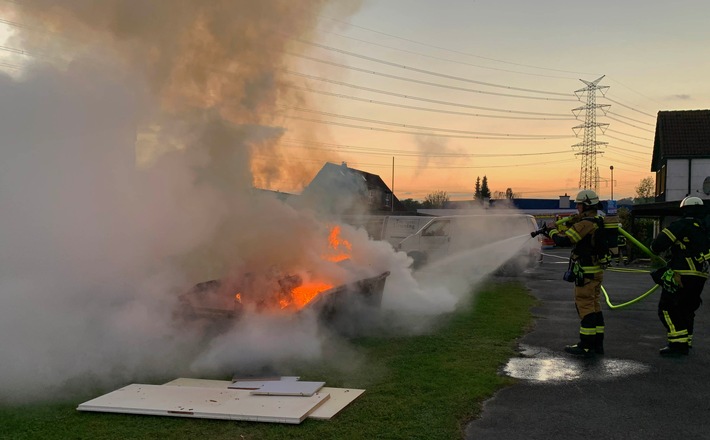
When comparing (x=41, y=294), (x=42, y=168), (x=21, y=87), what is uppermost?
(x=21, y=87)

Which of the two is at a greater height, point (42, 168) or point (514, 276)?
point (42, 168)

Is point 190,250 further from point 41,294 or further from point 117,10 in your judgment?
point 117,10

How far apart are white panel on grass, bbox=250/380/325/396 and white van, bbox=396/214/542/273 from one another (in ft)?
35.8

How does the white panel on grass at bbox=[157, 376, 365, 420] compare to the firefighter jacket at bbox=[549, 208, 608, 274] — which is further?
the firefighter jacket at bbox=[549, 208, 608, 274]

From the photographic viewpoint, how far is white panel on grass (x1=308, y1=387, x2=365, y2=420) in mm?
4573

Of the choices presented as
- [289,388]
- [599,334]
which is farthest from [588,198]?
[289,388]

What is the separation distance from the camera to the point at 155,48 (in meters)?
6.74

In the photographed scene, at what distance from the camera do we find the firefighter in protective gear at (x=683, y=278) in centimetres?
683

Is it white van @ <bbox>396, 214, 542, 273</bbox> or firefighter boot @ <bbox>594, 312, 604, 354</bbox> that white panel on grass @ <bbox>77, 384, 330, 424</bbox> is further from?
white van @ <bbox>396, 214, 542, 273</bbox>

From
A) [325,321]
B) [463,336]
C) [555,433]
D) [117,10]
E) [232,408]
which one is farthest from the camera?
[463,336]

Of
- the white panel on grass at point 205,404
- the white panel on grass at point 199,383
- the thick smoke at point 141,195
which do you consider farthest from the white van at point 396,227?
the white panel on grass at point 205,404

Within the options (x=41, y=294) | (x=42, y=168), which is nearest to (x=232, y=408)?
(x=41, y=294)

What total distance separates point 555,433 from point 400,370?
79.3 inches

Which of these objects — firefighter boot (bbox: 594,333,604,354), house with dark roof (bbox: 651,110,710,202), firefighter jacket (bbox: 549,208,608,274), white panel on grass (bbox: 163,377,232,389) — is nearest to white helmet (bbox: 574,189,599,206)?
firefighter jacket (bbox: 549,208,608,274)
